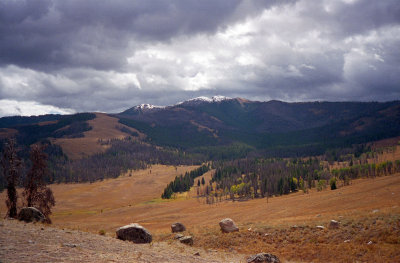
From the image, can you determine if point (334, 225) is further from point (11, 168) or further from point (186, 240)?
point (11, 168)

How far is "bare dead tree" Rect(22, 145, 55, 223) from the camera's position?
37.7 m

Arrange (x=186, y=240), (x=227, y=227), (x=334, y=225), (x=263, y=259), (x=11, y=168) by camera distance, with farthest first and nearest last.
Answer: (x=227, y=227) < (x=11, y=168) < (x=186, y=240) < (x=334, y=225) < (x=263, y=259)

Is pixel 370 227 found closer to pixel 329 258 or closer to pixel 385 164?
pixel 329 258

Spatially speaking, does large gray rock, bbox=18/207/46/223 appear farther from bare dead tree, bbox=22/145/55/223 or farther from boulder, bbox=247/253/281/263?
boulder, bbox=247/253/281/263

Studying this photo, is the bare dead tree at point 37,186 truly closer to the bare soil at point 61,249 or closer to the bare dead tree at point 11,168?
the bare dead tree at point 11,168

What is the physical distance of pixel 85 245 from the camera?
19.8m

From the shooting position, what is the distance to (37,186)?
38062mm

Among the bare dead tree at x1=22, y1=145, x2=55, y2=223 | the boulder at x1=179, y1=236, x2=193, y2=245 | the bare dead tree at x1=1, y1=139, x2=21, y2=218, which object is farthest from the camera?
the bare dead tree at x1=22, y1=145, x2=55, y2=223

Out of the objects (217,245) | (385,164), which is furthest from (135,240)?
(385,164)

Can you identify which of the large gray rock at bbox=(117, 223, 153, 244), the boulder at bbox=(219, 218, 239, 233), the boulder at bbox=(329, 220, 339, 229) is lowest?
the boulder at bbox=(219, 218, 239, 233)

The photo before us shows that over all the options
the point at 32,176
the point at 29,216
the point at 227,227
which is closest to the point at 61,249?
the point at 29,216

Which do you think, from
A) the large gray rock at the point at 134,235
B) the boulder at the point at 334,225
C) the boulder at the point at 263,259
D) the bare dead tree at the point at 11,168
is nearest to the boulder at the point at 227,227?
the boulder at the point at 263,259

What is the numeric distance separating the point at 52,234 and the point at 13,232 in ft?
9.15

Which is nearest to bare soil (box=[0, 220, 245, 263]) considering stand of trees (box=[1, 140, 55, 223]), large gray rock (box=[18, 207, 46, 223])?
large gray rock (box=[18, 207, 46, 223])
